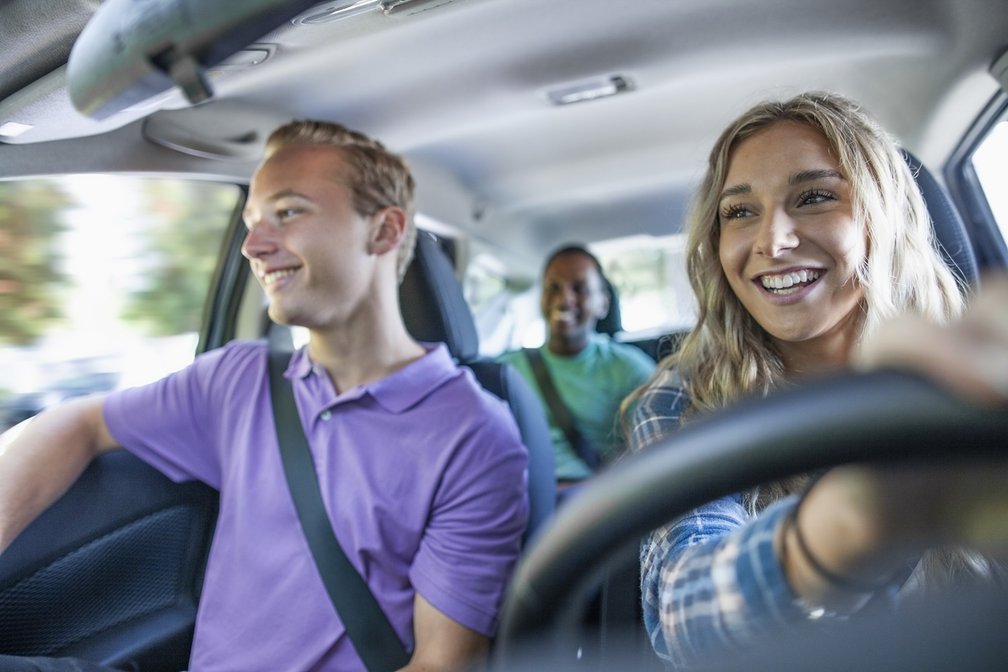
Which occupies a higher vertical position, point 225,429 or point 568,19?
point 568,19

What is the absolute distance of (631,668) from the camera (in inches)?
22.7

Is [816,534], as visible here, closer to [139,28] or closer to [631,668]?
[631,668]

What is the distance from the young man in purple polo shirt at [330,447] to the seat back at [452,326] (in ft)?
0.37

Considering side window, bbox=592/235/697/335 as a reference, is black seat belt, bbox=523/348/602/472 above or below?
below

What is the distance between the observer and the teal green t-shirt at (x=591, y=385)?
11.5ft

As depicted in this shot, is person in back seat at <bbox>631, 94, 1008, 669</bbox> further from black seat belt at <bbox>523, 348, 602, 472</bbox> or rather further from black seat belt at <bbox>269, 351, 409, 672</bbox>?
black seat belt at <bbox>523, 348, 602, 472</bbox>

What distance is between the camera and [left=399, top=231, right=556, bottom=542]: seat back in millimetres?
1967

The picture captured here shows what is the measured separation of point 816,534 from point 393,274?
148 centimetres

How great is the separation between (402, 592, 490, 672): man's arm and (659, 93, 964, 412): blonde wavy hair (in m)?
0.60

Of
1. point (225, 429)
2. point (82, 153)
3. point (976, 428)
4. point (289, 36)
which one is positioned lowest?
point (225, 429)

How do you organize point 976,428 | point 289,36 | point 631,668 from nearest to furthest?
point 976,428 < point 631,668 < point 289,36

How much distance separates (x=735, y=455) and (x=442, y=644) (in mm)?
1143

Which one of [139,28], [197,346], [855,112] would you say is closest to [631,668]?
[139,28]

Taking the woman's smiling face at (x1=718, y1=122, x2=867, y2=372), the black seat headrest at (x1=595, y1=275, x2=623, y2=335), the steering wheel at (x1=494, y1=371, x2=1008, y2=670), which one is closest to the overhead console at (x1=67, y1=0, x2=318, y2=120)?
the steering wheel at (x1=494, y1=371, x2=1008, y2=670)
